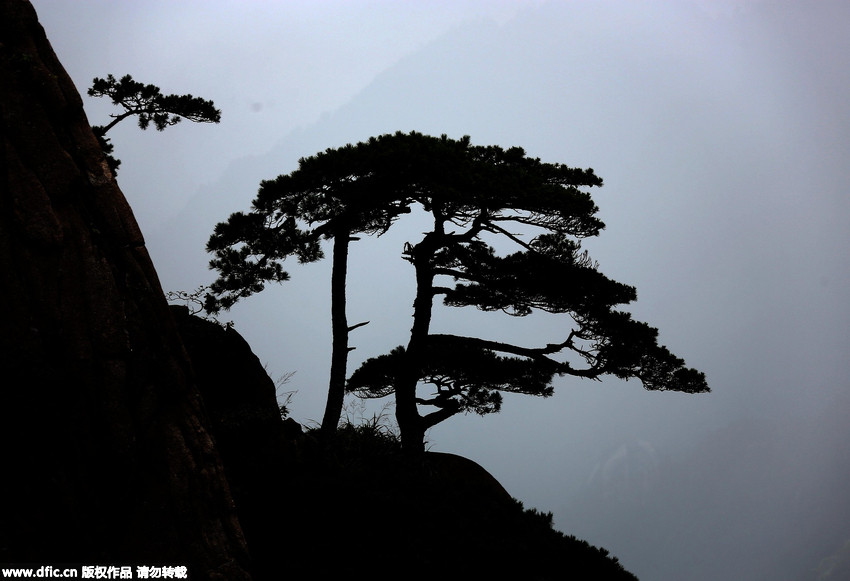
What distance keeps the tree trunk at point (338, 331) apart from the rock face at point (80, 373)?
415 centimetres

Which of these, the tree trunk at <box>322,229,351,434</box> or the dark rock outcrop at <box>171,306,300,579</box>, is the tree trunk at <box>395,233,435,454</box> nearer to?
the tree trunk at <box>322,229,351,434</box>

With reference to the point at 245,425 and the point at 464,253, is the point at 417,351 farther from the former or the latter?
the point at 245,425

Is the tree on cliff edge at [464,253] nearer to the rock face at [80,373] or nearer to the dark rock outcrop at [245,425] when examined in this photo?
the dark rock outcrop at [245,425]

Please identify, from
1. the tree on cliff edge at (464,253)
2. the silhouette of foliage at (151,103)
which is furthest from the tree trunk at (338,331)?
the silhouette of foliage at (151,103)

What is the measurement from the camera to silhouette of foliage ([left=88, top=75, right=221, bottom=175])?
11.7 meters

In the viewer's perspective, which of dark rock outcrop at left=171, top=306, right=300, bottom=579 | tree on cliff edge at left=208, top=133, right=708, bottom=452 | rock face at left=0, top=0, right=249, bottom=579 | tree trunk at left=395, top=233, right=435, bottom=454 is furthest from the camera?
tree trunk at left=395, top=233, right=435, bottom=454

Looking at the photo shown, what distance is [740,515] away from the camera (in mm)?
137125

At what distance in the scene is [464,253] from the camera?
10.7 m

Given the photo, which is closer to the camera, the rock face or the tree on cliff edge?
the rock face

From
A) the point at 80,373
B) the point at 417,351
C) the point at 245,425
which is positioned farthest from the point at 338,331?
the point at 80,373

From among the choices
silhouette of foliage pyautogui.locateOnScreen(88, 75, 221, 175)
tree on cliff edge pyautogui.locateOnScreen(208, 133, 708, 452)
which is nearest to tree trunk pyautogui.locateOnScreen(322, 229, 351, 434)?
tree on cliff edge pyautogui.locateOnScreen(208, 133, 708, 452)

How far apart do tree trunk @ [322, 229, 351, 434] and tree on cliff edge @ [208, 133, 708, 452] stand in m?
0.14

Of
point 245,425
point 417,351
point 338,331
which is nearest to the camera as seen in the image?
point 245,425

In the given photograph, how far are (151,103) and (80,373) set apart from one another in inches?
345
